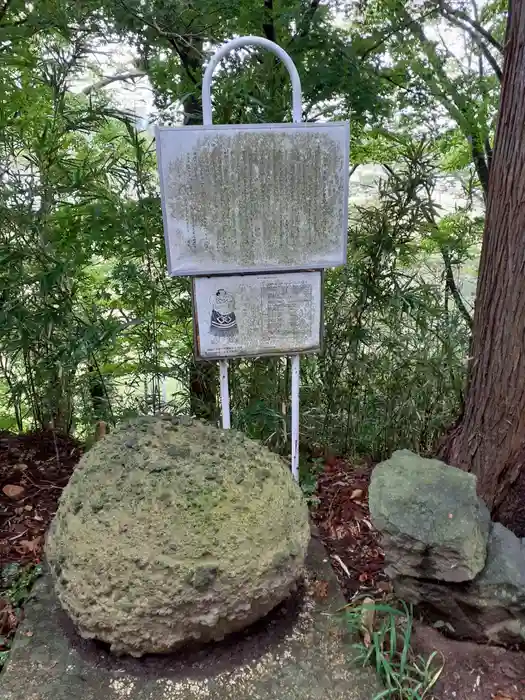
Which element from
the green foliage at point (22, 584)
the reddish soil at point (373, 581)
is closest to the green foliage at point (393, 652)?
the reddish soil at point (373, 581)

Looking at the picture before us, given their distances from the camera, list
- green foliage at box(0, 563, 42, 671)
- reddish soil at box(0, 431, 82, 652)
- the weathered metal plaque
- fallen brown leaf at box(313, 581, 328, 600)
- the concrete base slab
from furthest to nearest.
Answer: reddish soil at box(0, 431, 82, 652) < the weathered metal plaque < fallen brown leaf at box(313, 581, 328, 600) < green foliage at box(0, 563, 42, 671) < the concrete base slab

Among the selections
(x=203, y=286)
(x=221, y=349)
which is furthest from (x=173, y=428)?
(x=203, y=286)

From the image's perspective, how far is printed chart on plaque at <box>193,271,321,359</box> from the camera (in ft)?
8.25

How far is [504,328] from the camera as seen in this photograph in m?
2.34

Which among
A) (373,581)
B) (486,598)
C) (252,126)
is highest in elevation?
(252,126)

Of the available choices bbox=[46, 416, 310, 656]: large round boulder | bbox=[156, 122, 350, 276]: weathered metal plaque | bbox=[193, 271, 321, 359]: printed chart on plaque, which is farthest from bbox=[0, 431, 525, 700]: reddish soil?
bbox=[156, 122, 350, 276]: weathered metal plaque

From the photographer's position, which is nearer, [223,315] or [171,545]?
[171,545]

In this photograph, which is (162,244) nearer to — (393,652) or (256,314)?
(256,314)

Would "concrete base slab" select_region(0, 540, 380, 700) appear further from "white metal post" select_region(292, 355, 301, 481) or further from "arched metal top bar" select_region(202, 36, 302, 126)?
"arched metal top bar" select_region(202, 36, 302, 126)

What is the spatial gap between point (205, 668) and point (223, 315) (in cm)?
144

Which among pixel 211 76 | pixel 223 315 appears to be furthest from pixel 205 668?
pixel 211 76

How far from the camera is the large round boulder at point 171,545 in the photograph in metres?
1.77

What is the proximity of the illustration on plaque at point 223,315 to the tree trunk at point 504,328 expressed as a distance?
1.14 metres

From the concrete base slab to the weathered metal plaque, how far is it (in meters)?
1.49
